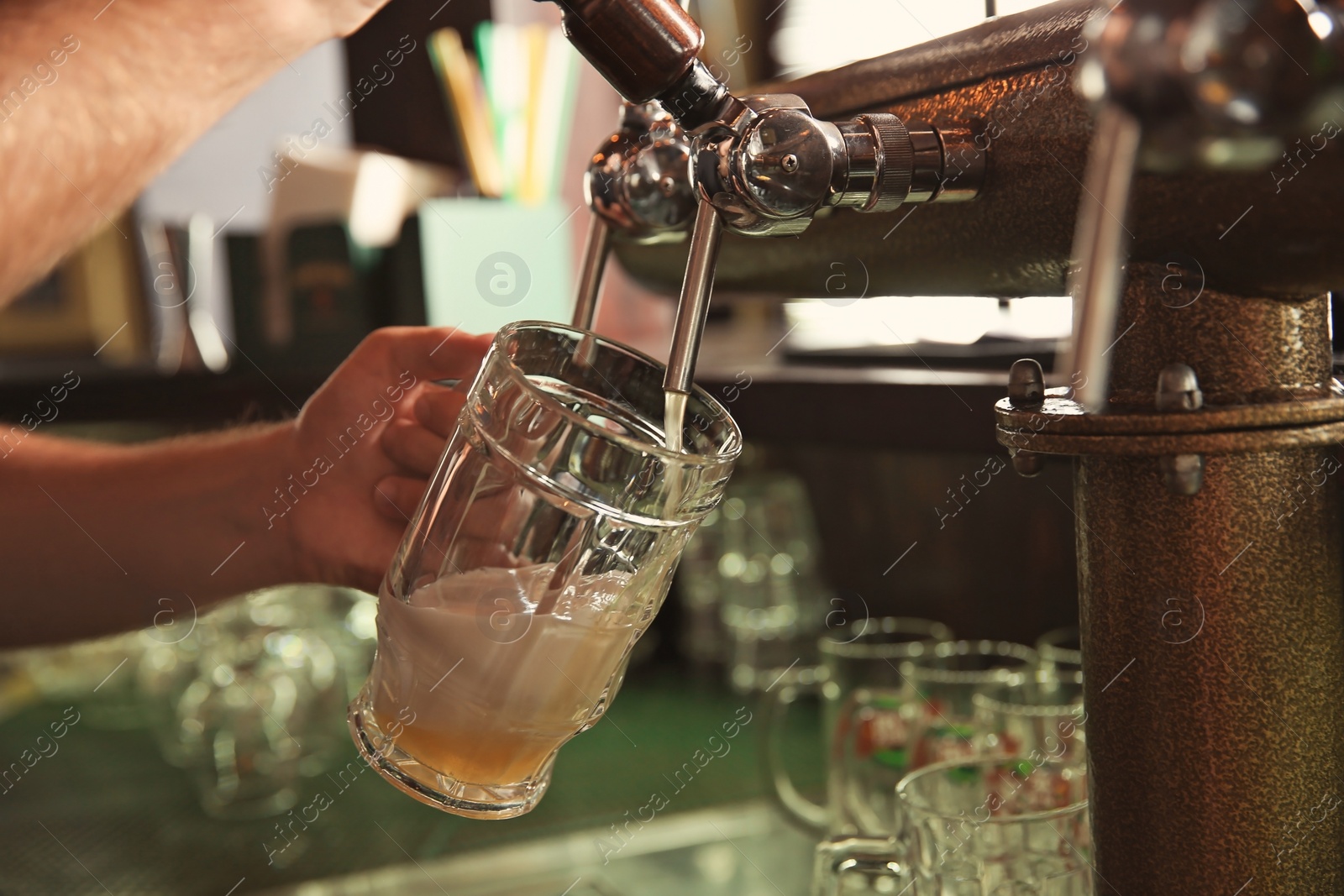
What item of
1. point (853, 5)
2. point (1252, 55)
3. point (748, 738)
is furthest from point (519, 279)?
point (1252, 55)

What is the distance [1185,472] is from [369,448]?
573mm

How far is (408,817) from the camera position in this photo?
1.32 meters

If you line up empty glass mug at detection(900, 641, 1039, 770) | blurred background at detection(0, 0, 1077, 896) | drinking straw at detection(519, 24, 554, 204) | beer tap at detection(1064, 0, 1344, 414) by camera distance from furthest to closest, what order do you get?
drinking straw at detection(519, 24, 554, 204) < blurred background at detection(0, 0, 1077, 896) < empty glass mug at detection(900, 641, 1039, 770) < beer tap at detection(1064, 0, 1344, 414)

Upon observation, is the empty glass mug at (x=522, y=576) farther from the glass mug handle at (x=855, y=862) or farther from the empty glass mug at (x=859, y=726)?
the empty glass mug at (x=859, y=726)

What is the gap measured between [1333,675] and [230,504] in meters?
0.81

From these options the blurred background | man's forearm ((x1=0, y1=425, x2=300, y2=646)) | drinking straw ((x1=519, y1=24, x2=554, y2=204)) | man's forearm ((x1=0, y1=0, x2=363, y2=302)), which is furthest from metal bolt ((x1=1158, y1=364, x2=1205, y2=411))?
drinking straw ((x1=519, y1=24, x2=554, y2=204))

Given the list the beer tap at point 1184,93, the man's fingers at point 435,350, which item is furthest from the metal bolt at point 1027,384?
the man's fingers at point 435,350

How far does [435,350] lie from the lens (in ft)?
2.69

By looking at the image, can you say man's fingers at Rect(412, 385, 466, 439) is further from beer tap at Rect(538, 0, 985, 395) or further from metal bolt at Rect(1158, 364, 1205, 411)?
metal bolt at Rect(1158, 364, 1205, 411)

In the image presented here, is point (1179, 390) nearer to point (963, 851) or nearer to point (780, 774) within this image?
point (963, 851)

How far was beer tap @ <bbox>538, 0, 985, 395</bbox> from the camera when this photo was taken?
47cm

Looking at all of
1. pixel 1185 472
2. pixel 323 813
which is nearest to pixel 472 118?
pixel 323 813

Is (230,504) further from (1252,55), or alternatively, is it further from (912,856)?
(1252,55)

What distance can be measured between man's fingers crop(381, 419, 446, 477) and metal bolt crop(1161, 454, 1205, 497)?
1.54 ft
